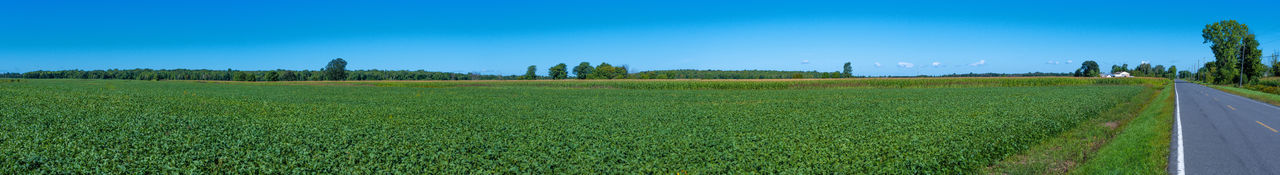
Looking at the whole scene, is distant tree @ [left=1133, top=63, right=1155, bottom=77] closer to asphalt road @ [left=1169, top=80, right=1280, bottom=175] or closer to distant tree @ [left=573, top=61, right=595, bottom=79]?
distant tree @ [left=573, top=61, right=595, bottom=79]

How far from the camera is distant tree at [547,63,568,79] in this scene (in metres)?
160

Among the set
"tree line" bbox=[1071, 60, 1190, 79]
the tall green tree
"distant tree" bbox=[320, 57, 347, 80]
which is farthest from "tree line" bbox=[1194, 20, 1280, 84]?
"distant tree" bbox=[320, 57, 347, 80]

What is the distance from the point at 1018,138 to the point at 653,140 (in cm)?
804

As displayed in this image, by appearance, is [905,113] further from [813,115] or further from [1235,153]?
[1235,153]

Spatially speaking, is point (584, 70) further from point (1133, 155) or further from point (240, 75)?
point (1133, 155)

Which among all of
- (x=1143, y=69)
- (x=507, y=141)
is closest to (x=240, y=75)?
(x=507, y=141)

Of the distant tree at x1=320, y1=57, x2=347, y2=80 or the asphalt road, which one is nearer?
the asphalt road

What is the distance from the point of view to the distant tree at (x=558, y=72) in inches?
6306

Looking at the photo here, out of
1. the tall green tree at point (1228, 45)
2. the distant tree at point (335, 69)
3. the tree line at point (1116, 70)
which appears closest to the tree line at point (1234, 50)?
the tall green tree at point (1228, 45)

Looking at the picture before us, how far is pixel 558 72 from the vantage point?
16012 centimetres

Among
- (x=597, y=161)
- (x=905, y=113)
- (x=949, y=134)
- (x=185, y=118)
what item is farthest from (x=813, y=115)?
(x=185, y=118)

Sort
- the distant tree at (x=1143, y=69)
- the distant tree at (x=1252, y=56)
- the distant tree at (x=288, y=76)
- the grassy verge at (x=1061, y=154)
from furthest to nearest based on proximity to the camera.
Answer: the distant tree at (x=1143, y=69) → the distant tree at (x=288, y=76) → the distant tree at (x=1252, y=56) → the grassy verge at (x=1061, y=154)

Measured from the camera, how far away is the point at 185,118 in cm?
1655

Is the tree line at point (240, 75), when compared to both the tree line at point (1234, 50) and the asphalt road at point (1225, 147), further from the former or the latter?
the tree line at point (1234, 50)
